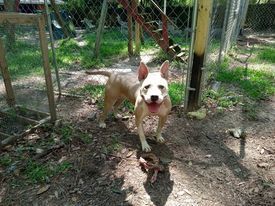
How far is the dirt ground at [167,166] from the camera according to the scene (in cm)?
265

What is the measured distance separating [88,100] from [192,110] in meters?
1.62

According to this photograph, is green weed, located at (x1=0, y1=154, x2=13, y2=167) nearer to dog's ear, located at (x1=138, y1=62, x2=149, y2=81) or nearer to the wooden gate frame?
the wooden gate frame

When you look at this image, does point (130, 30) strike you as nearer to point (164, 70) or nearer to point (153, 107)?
point (164, 70)

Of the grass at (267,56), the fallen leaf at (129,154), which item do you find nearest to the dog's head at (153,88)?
the fallen leaf at (129,154)

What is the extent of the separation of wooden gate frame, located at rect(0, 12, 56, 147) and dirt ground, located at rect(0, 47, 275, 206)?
471mm

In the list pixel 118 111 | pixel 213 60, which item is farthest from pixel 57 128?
pixel 213 60

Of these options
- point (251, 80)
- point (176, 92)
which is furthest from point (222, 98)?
point (251, 80)

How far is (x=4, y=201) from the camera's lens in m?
2.61

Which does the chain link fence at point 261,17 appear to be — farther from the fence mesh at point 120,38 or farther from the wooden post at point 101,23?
the wooden post at point 101,23

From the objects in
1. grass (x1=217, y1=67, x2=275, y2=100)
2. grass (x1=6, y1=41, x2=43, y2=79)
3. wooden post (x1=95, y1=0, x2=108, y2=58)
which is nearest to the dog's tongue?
grass (x1=6, y1=41, x2=43, y2=79)

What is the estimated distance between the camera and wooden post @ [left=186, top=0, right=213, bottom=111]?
11.9ft

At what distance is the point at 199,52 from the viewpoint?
383 cm

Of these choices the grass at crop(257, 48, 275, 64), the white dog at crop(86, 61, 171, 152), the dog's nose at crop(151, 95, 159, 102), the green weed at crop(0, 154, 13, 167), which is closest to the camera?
the dog's nose at crop(151, 95, 159, 102)

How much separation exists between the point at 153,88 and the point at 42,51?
148 cm
